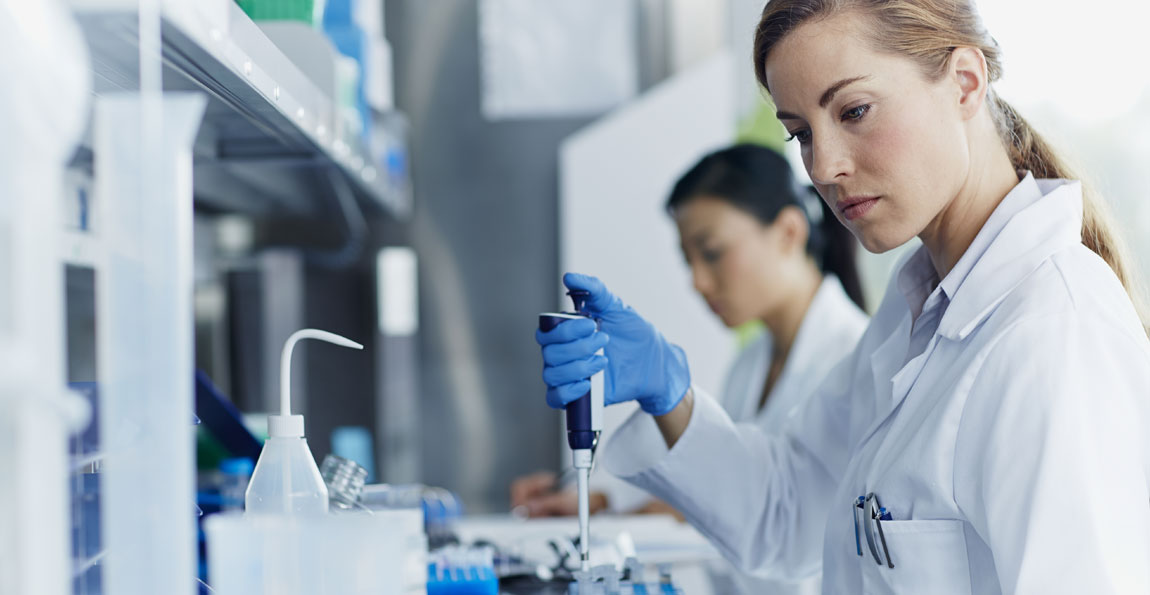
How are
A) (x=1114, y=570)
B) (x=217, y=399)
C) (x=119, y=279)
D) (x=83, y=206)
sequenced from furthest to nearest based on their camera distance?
1. (x=217, y=399)
2. (x=83, y=206)
3. (x=1114, y=570)
4. (x=119, y=279)

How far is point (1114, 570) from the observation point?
2.49 feet

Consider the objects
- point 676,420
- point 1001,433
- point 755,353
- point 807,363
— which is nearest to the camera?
point 1001,433

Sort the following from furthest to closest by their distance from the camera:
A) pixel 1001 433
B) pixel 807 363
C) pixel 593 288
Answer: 1. pixel 807 363
2. pixel 593 288
3. pixel 1001 433

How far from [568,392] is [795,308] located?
3.10ft

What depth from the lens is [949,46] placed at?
0.97 meters

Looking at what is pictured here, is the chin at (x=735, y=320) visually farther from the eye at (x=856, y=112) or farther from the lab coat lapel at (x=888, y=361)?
the eye at (x=856, y=112)

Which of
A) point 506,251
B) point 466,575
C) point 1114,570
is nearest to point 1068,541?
point 1114,570

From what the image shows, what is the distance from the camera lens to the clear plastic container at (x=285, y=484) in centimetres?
82

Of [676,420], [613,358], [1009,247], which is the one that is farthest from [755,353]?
[1009,247]

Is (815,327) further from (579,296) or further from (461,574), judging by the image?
(461,574)

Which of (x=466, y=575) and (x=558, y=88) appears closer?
(x=466, y=575)

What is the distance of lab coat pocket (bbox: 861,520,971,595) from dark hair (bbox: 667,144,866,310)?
96cm

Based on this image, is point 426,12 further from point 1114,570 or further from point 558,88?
point 1114,570

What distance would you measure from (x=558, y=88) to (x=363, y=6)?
102 cm
